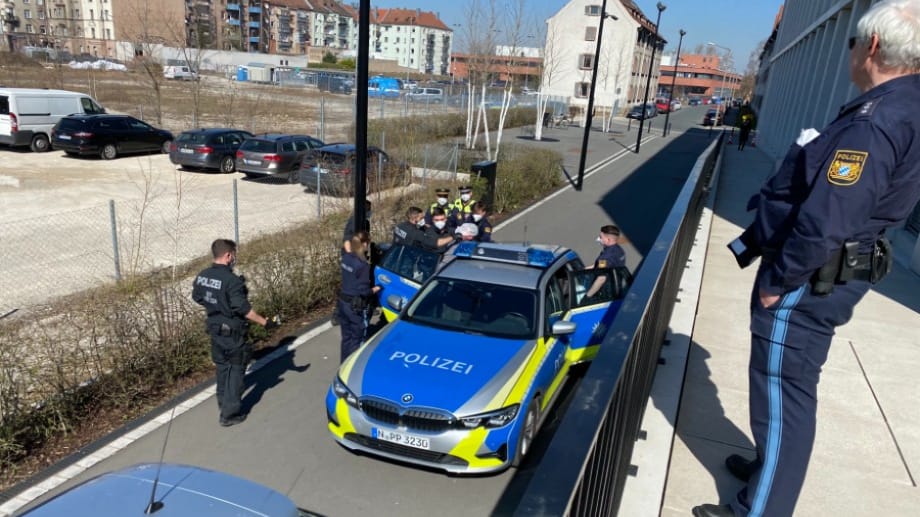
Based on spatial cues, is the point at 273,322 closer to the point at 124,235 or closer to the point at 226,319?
the point at 226,319

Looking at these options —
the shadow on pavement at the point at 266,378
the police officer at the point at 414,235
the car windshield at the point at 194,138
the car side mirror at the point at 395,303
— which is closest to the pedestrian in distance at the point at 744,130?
the car windshield at the point at 194,138

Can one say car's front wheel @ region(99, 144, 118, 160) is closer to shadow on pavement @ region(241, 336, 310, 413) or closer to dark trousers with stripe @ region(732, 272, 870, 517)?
shadow on pavement @ region(241, 336, 310, 413)

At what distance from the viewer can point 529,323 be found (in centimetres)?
598

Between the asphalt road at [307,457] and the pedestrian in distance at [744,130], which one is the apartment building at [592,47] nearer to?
the pedestrian in distance at [744,130]

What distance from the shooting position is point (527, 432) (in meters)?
5.27

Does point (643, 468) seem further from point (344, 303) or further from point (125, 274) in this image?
point (125, 274)

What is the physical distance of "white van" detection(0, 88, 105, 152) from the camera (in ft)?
73.5

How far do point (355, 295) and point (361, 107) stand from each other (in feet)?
8.02

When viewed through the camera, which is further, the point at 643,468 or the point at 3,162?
the point at 3,162

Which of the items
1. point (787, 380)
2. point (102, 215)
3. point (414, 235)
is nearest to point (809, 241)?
point (787, 380)

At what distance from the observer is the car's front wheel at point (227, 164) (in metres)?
21.3

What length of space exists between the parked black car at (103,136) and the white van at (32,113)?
821 millimetres

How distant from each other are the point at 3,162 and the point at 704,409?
80.4 feet

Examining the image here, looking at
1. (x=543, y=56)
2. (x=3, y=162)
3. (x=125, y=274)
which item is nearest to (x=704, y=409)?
(x=125, y=274)
